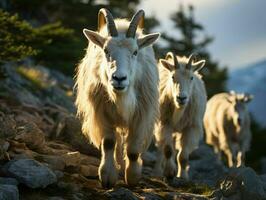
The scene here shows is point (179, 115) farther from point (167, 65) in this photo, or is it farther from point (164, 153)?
point (167, 65)

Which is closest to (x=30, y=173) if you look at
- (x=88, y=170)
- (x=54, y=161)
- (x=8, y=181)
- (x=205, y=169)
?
(x=8, y=181)

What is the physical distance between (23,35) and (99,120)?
4781mm

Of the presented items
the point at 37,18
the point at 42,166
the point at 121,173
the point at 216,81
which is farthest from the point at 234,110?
the point at 216,81

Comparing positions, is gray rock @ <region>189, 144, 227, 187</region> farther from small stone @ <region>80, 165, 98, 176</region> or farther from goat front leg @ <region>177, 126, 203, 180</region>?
small stone @ <region>80, 165, 98, 176</region>

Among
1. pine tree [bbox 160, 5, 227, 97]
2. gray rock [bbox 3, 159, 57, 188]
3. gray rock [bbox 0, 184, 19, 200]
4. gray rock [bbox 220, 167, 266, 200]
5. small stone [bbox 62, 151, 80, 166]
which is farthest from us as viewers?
pine tree [bbox 160, 5, 227, 97]

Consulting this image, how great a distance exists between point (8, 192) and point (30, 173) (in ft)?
2.45

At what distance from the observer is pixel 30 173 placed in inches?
302

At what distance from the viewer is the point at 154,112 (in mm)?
9773

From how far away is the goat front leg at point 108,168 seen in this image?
8.78 meters

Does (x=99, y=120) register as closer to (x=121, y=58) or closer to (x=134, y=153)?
(x=134, y=153)

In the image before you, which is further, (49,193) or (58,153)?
(58,153)

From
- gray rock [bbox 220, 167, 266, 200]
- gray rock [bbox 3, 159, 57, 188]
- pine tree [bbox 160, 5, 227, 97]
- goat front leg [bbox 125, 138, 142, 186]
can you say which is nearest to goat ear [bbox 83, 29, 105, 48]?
goat front leg [bbox 125, 138, 142, 186]

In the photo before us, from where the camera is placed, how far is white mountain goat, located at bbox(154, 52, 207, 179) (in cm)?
1207

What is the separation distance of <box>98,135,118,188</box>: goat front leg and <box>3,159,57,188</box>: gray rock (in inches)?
41.0
